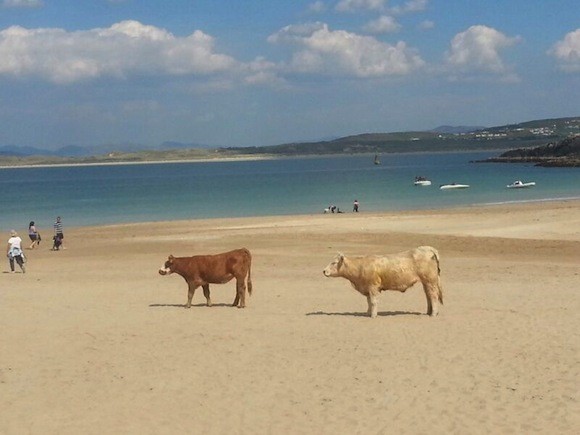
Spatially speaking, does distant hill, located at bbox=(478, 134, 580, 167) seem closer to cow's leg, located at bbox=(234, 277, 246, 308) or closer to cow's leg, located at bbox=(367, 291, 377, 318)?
cow's leg, located at bbox=(234, 277, 246, 308)

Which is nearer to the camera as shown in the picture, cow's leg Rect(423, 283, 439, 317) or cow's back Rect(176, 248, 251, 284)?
cow's leg Rect(423, 283, 439, 317)

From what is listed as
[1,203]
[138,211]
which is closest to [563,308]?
[138,211]

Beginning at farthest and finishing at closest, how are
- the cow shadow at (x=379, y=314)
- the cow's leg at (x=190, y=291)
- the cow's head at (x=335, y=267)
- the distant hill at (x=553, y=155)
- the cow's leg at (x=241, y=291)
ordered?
1. the distant hill at (x=553, y=155)
2. the cow's leg at (x=190, y=291)
3. the cow's leg at (x=241, y=291)
4. the cow shadow at (x=379, y=314)
5. the cow's head at (x=335, y=267)

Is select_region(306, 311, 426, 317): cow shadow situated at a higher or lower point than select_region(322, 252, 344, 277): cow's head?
lower

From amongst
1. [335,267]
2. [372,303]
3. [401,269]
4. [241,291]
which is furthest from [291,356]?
[241,291]

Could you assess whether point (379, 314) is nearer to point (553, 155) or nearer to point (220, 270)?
point (220, 270)

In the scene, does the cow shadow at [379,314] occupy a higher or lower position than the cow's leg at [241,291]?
lower

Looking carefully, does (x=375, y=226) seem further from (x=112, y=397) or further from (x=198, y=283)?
(x=112, y=397)

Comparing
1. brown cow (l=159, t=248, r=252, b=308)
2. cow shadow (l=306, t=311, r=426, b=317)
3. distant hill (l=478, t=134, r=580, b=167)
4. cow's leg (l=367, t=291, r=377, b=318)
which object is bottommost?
distant hill (l=478, t=134, r=580, b=167)

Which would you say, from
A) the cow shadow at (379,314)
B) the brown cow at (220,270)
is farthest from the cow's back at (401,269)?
the brown cow at (220,270)

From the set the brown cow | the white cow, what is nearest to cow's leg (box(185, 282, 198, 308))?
the brown cow

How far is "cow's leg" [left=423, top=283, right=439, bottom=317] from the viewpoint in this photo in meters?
16.0

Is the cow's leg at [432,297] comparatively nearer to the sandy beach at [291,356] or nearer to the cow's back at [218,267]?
the sandy beach at [291,356]

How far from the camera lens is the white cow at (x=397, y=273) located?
52.3ft
